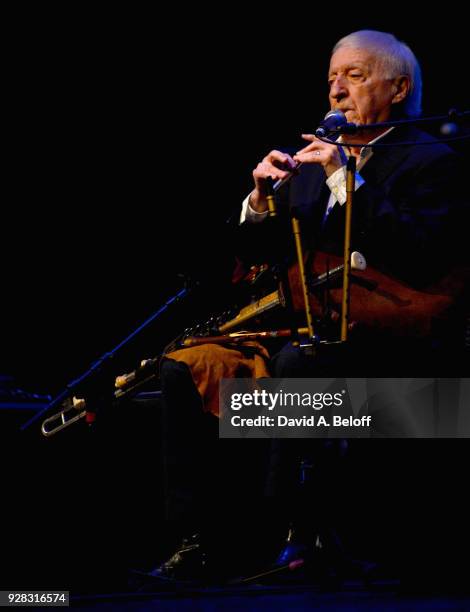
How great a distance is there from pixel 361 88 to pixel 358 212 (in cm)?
64

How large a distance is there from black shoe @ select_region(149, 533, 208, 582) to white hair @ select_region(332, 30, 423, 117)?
5.22 feet

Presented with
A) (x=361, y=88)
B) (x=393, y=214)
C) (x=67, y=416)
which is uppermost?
(x=361, y=88)

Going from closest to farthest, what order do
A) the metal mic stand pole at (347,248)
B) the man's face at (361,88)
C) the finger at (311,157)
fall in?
the metal mic stand pole at (347,248) → the finger at (311,157) → the man's face at (361,88)

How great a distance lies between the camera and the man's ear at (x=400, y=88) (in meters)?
2.58

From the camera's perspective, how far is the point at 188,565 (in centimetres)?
207

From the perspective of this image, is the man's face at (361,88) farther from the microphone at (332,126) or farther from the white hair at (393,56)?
the microphone at (332,126)

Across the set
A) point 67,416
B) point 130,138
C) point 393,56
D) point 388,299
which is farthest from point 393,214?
point 130,138

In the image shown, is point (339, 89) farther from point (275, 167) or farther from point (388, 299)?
point (388, 299)

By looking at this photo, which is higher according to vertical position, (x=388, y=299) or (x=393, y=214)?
(x=393, y=214)

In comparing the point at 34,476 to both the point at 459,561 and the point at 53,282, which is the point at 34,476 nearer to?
the point at 53,282

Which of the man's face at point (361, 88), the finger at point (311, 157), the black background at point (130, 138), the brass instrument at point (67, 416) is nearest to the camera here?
the finger at point (311, 157)

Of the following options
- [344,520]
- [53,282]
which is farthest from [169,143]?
[344,520]

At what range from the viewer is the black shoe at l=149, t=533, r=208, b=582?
2.06 metres

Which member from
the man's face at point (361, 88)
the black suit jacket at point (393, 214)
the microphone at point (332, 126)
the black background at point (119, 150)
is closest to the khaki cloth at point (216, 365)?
the black suit jacket at point (393, 214)
